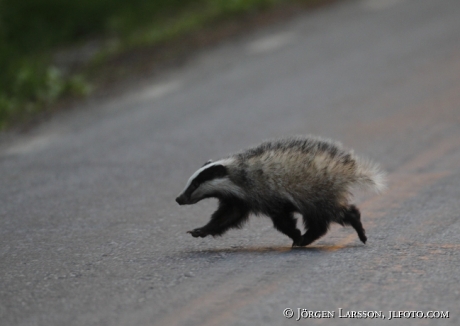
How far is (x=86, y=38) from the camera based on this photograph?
20.1 m

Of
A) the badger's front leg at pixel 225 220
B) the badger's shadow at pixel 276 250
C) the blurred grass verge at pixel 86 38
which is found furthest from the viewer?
the blurred grass verge at pixel 86 38

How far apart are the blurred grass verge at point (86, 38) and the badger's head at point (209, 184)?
22.8 feet

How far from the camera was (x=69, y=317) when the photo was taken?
5406 mm

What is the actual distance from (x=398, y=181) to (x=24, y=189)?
4.13 m

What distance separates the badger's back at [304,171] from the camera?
7027 millimetres

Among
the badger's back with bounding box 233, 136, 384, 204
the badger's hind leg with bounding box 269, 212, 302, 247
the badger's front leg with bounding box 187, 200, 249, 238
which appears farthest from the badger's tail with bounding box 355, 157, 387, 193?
the badger's front leg with bounding box 187, 200, 249, 238

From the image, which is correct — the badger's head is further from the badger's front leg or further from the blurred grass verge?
the blurred grass verge

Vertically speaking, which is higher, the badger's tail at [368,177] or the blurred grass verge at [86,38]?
the blurred grass verge at [86,38]

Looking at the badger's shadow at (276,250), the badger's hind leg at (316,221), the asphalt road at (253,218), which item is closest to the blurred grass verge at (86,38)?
the asphalt road at (253,218)

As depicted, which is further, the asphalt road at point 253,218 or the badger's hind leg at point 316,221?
the badger's hind leg at point 316,221

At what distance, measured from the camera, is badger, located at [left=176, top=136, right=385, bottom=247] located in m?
7.03

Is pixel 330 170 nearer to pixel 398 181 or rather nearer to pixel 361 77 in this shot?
pixel 398 181

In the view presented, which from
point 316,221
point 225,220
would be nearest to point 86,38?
point 225,220

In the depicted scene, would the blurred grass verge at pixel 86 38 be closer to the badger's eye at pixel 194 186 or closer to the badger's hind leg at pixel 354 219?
the badger's eye at pixel 194 186
